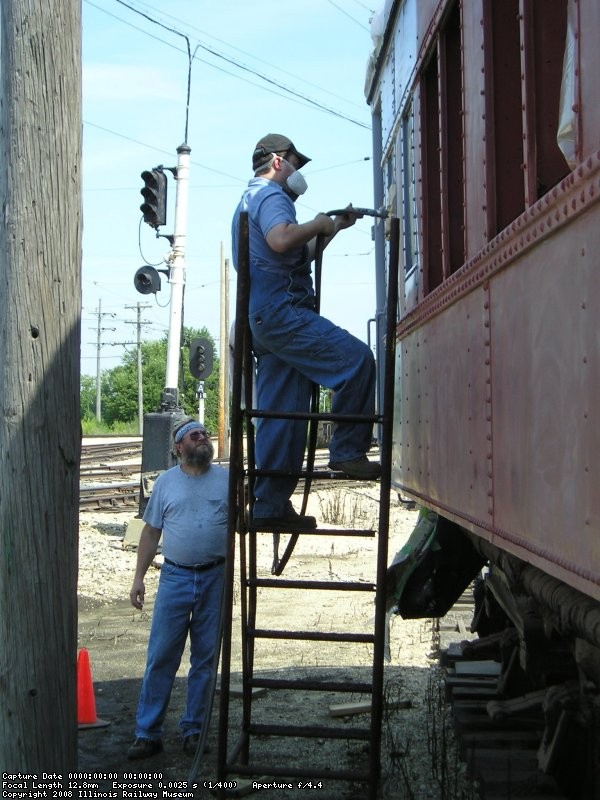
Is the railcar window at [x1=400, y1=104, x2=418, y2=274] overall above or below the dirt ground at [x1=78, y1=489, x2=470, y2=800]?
above

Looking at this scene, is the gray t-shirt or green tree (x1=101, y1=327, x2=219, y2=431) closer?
the gray t-shirt

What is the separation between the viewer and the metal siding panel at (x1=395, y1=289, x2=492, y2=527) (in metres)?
3.37

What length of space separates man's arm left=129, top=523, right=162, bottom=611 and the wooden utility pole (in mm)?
2685

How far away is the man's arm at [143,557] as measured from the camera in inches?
250

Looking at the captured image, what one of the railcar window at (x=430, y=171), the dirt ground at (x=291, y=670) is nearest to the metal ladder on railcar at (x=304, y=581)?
the railcar window at (x=430, y=171)

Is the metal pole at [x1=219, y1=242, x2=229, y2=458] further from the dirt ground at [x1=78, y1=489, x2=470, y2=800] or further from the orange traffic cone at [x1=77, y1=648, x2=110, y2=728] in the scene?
the orange traffic cone at [x1=77, y1=648, x2=110, y2=728]

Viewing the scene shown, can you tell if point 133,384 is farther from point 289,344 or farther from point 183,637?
point 289,344

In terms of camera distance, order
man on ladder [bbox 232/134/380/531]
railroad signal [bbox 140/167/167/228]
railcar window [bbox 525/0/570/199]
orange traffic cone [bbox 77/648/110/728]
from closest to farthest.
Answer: railcar window [bbox 525/0/570/199] → man on ladder [bbox 232/134/380/531] → orange traffic cone [bbox 77/648/110/728] → railroad signal [bbox 140/167/167/228]

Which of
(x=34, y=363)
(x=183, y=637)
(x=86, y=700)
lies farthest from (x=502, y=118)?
(x=86, y=700)

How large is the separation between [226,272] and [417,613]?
95.0 feet

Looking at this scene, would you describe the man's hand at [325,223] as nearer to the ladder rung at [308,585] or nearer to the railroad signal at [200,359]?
the ladder rung at [308,585]

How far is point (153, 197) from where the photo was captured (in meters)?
14.2

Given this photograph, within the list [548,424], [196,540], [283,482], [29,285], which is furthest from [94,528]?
[548,424]

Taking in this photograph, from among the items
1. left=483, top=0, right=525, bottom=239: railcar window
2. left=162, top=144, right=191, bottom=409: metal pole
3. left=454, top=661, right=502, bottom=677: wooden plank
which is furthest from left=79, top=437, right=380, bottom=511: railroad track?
left=483, top=0, right=525, bottom=239: railcar window
